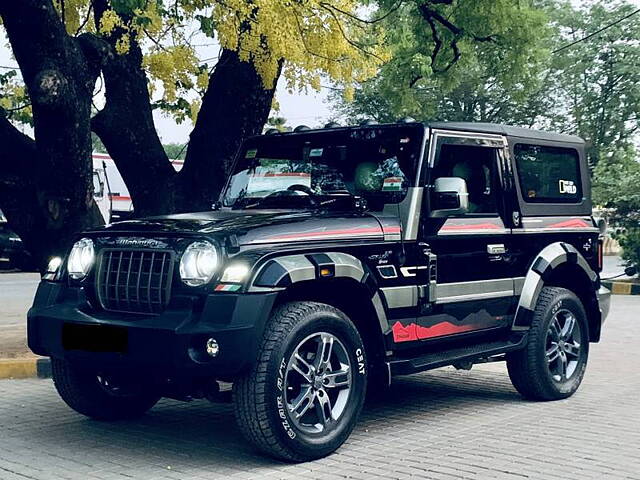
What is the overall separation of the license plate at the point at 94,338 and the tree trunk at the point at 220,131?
4283 millimetres

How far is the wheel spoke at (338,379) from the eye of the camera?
5908 millimetres

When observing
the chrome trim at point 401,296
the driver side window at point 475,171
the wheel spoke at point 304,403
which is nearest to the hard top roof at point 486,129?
the driver side window at point 475,171

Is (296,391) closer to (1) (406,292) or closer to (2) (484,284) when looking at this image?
(1) (406,292)

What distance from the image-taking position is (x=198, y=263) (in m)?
5.59

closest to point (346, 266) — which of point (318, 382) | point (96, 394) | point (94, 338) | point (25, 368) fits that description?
point (318, 382)

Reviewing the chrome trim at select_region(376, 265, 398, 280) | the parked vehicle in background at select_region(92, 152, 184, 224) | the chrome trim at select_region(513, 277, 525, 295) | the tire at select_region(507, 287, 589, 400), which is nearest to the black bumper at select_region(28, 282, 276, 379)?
the chrome trim at select_region(376, 265, 398, 280)

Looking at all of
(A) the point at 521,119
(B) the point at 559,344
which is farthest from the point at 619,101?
(B) the point at 559,344

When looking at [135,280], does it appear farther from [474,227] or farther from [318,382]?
[474,227]

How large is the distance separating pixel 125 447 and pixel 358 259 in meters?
1.80

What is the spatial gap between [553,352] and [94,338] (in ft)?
12.0

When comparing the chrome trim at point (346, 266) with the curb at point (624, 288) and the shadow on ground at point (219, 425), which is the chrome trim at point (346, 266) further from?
the curb at point (624, 288)

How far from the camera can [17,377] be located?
882cm

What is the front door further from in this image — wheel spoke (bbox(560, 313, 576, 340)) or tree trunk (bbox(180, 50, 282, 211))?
tree trunk (bbox(180, 50, 282, 211))

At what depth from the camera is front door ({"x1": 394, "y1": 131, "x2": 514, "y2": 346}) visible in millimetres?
6570
